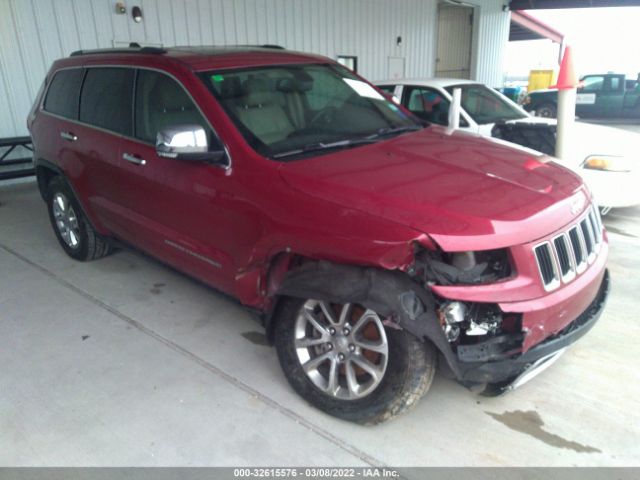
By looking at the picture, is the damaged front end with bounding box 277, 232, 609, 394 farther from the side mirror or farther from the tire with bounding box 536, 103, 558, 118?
the tire with bounding box 536, 103, 558, 118

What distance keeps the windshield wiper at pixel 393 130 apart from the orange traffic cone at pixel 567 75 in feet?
7.47

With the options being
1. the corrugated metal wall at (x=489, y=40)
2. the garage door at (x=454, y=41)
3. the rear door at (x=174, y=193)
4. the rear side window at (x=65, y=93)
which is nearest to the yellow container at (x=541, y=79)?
the corrugated metal wall at (x=489, y=40)

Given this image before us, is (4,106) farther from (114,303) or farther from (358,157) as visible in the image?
(358,157)

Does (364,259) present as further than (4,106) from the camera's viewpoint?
No

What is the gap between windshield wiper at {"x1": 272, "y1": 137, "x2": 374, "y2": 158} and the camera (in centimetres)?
→ 290

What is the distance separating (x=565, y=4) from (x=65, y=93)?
17.4 m

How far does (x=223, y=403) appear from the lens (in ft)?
9.40

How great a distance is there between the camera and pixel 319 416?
2.74 meters

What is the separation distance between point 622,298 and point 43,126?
5.16 metres

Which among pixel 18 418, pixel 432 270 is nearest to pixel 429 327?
pixel 432 270

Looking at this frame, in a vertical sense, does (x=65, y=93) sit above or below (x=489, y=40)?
below

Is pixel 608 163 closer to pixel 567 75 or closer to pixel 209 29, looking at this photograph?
pixel 567 75

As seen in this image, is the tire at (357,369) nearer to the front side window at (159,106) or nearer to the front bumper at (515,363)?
the front bumper at (515,363)

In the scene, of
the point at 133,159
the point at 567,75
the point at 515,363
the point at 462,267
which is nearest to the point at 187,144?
the point at 133,159
